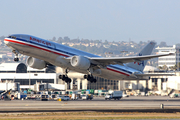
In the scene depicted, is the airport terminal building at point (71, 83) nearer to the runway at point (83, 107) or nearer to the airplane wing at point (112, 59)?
the runway at point (83, 107)

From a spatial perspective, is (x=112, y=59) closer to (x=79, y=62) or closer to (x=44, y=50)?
(x=79, y=62)

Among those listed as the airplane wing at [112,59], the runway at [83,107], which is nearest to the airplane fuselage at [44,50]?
the airplane wing at [112,59]

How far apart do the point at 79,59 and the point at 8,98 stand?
32.3 m

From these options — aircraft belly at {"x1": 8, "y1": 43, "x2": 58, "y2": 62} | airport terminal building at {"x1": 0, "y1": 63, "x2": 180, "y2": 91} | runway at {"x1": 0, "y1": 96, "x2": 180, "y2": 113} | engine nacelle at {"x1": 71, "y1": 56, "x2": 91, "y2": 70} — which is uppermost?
aircraft belly at {"x1": 8, "y1": 43, "x2": 58, "y2": 62}

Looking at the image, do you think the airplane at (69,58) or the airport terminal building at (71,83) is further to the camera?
the airport terminal building at (71,83)

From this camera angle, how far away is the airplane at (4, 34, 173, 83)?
4641cm

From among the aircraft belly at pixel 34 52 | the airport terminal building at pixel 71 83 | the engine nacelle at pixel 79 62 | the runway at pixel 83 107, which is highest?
the aircraft belly at pixel 34 52

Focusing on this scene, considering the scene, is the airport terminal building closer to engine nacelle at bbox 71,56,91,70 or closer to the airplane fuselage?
the airplane fuselage

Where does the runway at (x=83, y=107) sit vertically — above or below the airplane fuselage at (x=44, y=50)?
below

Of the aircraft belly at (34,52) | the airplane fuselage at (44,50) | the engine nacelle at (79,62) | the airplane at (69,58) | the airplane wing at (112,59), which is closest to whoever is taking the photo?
the airplane fuselage at (44,50)

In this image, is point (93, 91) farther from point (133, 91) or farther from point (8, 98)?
point (8, 98)

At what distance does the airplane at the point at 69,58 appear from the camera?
46.4m

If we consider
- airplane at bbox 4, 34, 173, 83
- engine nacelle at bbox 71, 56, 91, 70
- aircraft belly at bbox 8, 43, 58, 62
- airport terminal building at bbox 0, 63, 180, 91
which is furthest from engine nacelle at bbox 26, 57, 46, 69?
airport terminal building at bbox 0, 63, 180, 91

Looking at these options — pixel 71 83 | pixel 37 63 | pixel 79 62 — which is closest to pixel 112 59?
pixel 79 62
